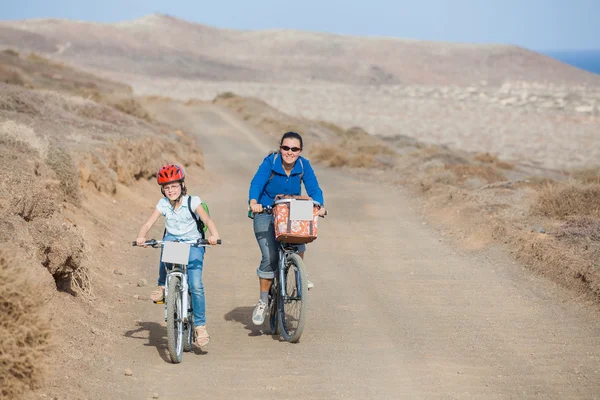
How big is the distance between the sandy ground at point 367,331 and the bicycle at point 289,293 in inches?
7.2

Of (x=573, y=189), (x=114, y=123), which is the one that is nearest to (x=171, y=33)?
(x=114, y=123)

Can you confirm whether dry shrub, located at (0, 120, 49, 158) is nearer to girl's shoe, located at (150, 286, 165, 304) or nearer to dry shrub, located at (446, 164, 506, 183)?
girl's shoe, located at (150, 286, 165, 304)

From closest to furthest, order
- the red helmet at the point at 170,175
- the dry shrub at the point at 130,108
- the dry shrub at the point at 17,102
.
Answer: the red helmet at the point at 170,175 → the dry shrub at the point at 17,102 → the dry shrub at the point at 130,108

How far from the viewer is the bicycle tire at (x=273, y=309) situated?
8094mm

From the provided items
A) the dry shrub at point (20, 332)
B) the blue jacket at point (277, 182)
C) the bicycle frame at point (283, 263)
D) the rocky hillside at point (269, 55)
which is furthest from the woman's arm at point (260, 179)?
the rocky hillside at point (269, 55)

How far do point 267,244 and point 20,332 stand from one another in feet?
9.42

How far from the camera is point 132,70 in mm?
131000

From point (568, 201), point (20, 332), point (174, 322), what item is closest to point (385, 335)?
point (174, 322)

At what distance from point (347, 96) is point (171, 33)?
99238 mm

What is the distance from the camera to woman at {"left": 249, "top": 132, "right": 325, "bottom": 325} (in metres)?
7.74

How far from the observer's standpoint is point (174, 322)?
7.09 metres

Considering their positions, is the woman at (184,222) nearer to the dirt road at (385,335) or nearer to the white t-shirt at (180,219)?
the white t-shirt at (180,219)

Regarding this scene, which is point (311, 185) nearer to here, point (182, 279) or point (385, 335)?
point (182, 279)

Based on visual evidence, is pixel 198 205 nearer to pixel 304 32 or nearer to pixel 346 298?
pixel 346 298
